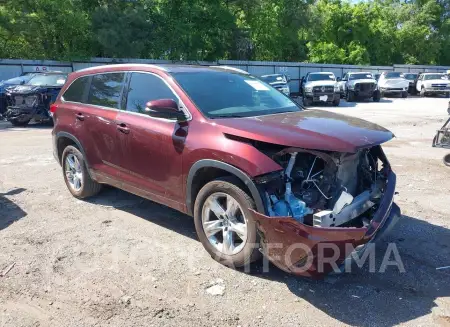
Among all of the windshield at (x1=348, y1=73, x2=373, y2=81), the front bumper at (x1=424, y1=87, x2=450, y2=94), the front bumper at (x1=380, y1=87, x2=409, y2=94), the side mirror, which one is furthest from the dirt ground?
the front bumper at (x1=424, y1=87, x2=450, y2=94)

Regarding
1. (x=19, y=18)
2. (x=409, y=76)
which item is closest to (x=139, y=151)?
(x=19, y=18)

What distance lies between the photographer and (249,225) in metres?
3.55

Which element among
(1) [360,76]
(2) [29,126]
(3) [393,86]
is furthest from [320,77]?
(2) [29,126]

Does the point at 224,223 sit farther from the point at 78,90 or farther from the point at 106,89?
the point at 78,90

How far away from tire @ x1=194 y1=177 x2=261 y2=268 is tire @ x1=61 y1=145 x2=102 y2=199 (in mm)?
2222

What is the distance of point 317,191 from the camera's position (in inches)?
142

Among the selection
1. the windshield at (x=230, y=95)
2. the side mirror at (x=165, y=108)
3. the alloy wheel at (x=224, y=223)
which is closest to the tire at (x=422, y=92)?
the windshield at (x=230, y=95)

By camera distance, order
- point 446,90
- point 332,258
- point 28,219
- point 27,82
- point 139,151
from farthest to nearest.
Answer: point 446,90
point 27,82
point 28,219
point 139,151
point 332,258

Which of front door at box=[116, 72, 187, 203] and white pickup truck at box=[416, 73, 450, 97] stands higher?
front door at box=[116, 72, 187, 203]

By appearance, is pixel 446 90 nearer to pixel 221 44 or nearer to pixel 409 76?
pixel 409 76

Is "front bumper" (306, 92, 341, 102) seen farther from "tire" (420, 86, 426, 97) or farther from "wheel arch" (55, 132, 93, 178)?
"wheel arch" (55, 132, 93, 178)

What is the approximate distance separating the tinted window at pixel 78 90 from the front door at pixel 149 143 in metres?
1.03

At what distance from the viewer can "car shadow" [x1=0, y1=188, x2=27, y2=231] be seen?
511 cm

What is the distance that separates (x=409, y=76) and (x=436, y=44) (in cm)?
2408
